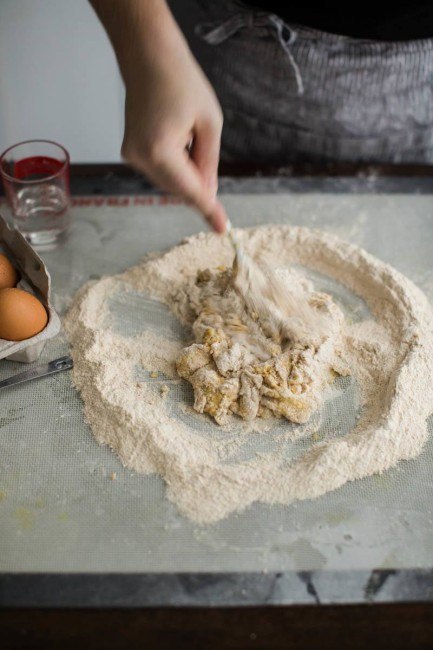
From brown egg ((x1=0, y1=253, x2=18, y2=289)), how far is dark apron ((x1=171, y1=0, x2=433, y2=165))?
2.10 feet

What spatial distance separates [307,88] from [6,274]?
0.75m

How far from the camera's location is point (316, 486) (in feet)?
3.32

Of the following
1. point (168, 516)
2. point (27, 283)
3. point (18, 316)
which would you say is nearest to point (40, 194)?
point (27, 283)

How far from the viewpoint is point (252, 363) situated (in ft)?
3.69

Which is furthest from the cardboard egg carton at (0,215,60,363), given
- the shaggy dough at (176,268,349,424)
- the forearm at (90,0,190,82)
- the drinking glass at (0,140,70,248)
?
the forearm at (90,0,190,82)

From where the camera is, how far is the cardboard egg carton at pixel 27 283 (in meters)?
1.09

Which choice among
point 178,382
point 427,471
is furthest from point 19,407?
point 427,471

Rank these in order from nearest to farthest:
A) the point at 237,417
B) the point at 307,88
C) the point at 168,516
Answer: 1. the point at 168,516
2. the point at 237,417
3. the point at 307,88

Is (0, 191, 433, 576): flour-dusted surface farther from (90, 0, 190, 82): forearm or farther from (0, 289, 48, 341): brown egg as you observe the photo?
(90, 0, 190, 82): forearm

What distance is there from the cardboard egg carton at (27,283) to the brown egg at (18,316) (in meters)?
0.01

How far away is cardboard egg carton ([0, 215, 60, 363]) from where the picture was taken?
1.09 metres

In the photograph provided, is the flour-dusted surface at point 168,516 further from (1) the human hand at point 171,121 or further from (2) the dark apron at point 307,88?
(2) the dark apron at point 307,88

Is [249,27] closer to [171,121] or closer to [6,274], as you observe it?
[171,121]

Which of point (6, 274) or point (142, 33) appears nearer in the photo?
point (142, 33)
